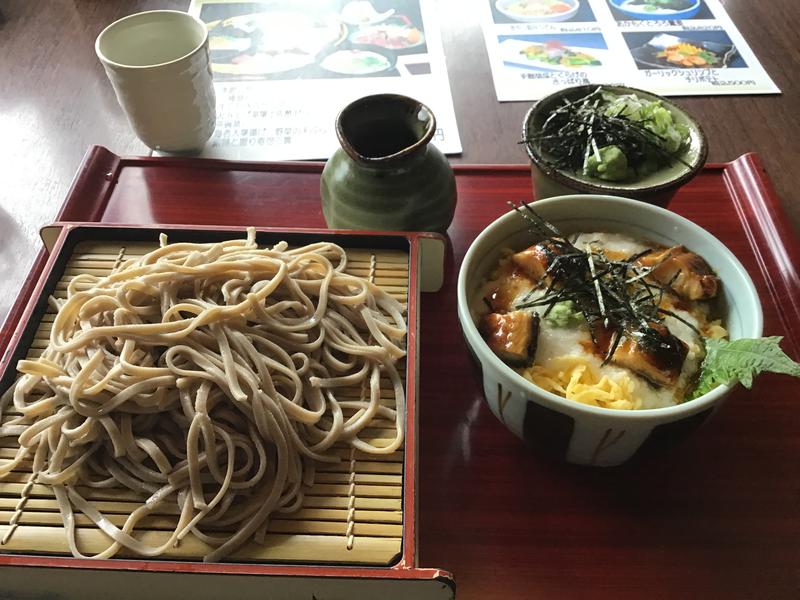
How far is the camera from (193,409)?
926 mm

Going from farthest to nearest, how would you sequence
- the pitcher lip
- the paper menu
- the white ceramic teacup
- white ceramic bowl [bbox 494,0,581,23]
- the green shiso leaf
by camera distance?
white ceramic bowl [bbox 494,0,581,23] < the paper menu < the white ceramic teacup < the pitcher lip < the green shiso leaf

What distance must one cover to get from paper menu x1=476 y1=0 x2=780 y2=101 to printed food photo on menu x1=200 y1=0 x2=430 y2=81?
0.90ft

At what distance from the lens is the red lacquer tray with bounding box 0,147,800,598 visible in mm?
912

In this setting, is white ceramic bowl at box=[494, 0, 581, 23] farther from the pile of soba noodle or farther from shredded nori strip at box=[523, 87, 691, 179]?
the pile of soba noodle

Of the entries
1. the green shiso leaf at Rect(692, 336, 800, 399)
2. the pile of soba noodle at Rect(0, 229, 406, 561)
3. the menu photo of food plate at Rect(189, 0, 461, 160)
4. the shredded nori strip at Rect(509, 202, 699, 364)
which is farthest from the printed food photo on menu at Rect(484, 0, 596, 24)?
the green shiso leaf at Rect(692, 336, 800, 399)

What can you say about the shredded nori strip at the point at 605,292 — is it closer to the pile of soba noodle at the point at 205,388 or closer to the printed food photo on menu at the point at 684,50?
the pile of soba noodle at the point at 205,388

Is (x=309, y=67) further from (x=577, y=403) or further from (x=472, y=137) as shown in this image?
(x=577, y=403)

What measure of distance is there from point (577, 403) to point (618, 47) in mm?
1465

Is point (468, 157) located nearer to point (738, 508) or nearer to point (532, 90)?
point (532, 90)

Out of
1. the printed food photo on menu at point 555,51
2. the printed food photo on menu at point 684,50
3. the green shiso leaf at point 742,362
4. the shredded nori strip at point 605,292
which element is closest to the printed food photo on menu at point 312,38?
the printed food photo on menu at point 555,51

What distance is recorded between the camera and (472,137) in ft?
5.44

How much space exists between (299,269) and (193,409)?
31 cm

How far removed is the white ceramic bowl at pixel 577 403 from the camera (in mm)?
843

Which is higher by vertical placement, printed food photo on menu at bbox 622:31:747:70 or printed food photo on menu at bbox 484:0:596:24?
printed food photo on menu at bbox 484:0:596:24
